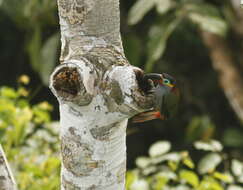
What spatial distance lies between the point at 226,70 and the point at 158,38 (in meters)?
0.56

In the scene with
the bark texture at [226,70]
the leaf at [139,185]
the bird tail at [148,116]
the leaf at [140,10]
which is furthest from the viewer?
the bark texture at [226,70]

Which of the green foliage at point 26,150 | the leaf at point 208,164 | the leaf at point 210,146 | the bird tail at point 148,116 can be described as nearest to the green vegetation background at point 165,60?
the green foliage at point 26,150

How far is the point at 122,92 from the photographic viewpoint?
891 millimetres

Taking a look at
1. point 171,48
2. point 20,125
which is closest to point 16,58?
point 171,48

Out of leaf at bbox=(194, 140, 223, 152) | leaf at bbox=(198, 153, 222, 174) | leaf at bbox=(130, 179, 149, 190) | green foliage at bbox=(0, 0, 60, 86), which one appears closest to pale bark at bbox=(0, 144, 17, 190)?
leaf at bbox=(130, 179, 149, 190)

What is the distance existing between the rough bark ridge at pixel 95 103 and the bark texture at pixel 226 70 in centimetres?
201

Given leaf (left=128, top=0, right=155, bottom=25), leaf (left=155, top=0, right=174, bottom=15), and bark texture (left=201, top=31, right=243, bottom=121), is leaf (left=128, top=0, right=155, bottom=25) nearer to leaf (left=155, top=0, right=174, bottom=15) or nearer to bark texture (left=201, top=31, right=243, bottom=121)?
leaf (left=155, top=0, right=174, bottom=15)

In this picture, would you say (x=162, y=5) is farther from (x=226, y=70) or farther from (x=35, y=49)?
(x=35, y=49)

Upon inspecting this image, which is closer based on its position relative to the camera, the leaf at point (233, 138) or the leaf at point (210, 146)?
the leaf at point (210, 146)

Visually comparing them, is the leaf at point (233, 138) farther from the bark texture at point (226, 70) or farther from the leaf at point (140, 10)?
the leaf at point (140, 10)

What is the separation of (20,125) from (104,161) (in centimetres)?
72

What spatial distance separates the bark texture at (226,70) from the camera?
9.51 feet

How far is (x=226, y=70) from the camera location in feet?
9.69

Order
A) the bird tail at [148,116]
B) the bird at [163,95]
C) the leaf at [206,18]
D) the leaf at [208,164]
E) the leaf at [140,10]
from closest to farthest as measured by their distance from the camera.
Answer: the bird at [163,95] < the bird tail at [148,116] < the leaf at [208,164] < the leaf at [206,18] < the leaf at [140,10]
